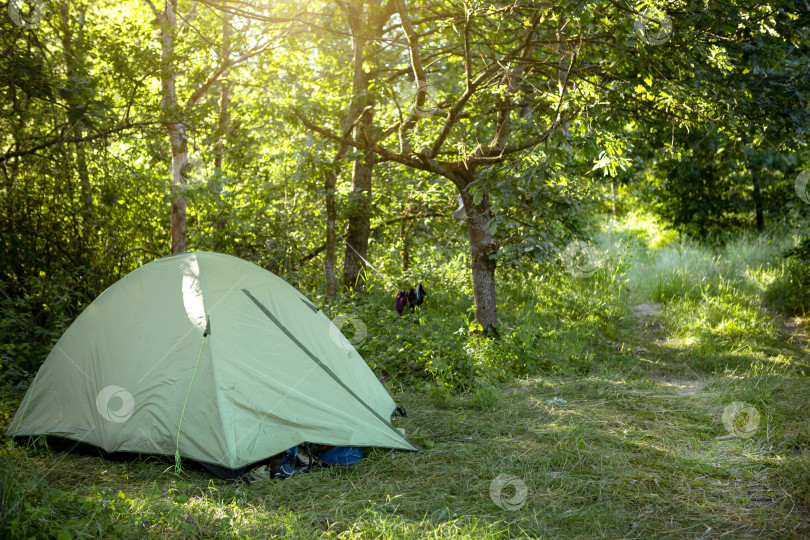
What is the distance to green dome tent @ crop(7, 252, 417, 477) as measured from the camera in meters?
3.59

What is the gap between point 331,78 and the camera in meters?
7.74

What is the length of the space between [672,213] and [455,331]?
8.76m

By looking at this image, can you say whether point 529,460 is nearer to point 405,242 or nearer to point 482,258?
point 482,258

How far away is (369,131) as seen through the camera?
259 inches

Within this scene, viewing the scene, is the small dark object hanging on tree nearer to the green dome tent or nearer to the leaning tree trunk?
the leaning tree trunk

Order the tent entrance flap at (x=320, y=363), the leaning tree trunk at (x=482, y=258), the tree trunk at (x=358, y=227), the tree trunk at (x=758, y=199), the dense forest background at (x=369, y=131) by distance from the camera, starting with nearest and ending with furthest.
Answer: the tent entrance flap at (x=320, y=363), the dense forest background at (x=369, y=131), the leaning tree trunk at (x=482, y=258), the tree trunk at (x=358, y=227), the tree trunk at (x=758, y=199)

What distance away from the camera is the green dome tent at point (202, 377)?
141 inches

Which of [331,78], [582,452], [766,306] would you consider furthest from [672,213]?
[582,452]

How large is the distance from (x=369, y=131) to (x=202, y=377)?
374 centimetres

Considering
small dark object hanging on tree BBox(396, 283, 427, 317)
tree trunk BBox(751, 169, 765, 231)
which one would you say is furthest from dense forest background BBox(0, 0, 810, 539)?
tree trunk BBox(751, 169, 765, 231)

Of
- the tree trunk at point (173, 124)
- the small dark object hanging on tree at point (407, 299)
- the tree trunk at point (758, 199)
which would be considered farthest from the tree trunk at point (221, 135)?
the tree trunk at point (758, 199)

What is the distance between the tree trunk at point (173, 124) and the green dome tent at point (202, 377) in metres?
1.70

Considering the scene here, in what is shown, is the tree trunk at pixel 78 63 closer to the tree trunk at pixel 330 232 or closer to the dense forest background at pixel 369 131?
the dense forest background at pixel 369 131

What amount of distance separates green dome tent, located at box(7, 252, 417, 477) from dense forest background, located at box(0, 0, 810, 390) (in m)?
1.32
